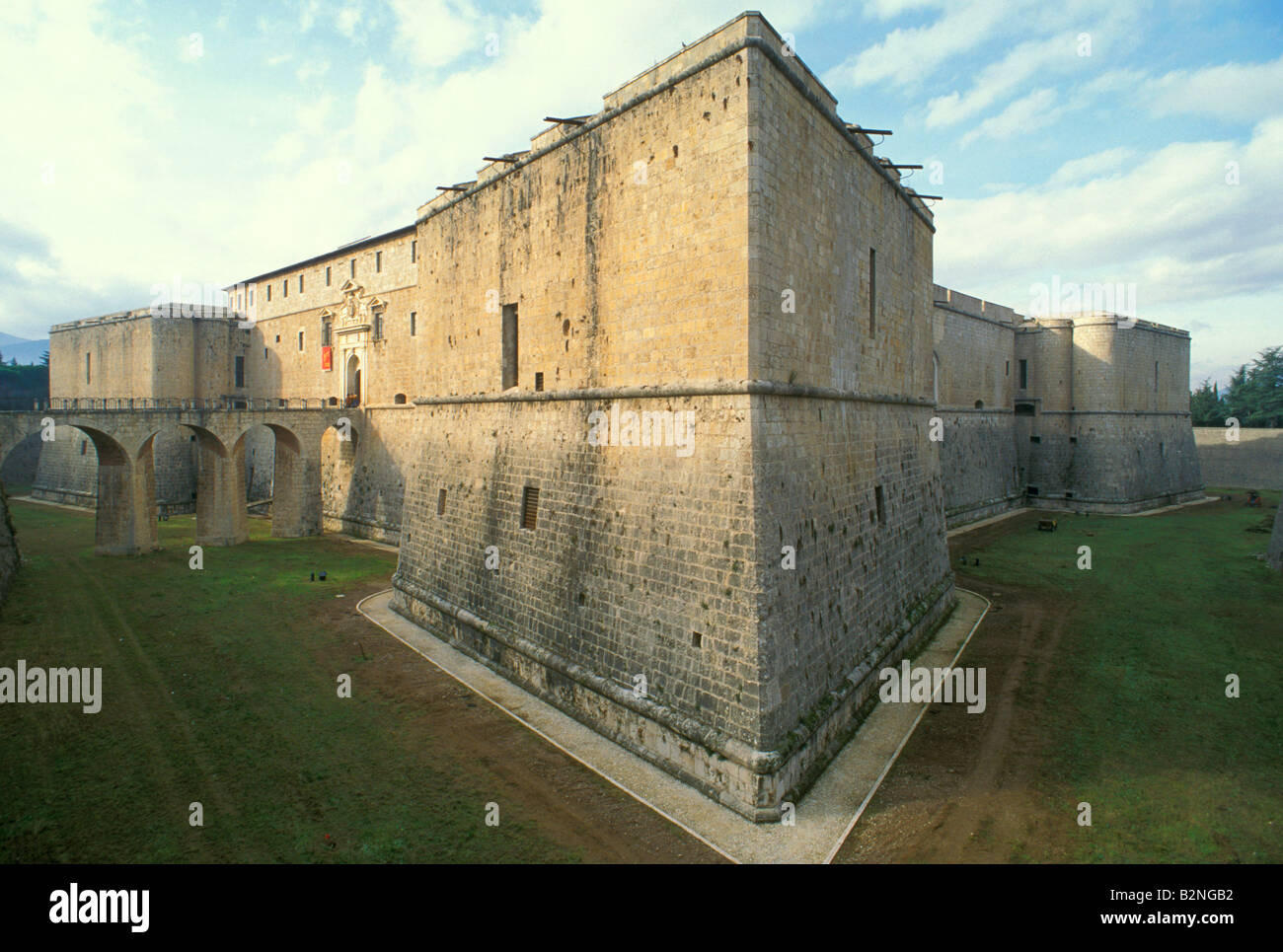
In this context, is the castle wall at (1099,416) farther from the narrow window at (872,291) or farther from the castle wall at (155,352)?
the castle wall at (155,352)

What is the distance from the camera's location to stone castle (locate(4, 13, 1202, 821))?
9.55 metres

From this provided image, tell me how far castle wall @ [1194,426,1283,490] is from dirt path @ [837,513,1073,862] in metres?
40.6

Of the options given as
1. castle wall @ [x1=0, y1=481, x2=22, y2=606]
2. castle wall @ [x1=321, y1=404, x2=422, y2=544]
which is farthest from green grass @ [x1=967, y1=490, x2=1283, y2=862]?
castle wall @ [x1=0, y1=481, x2=22, y2=606]

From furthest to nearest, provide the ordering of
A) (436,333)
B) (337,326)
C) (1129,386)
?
(1129,386)
(337,326)
(436,333)

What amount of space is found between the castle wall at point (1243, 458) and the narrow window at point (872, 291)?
136 ft

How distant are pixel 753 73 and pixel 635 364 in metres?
4.60

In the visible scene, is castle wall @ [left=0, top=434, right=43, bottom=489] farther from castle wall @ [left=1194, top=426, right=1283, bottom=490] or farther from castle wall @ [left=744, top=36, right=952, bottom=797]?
castle wall @ [left=1194, top=426, right=1283, bottom=490]

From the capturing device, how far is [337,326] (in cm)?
3244

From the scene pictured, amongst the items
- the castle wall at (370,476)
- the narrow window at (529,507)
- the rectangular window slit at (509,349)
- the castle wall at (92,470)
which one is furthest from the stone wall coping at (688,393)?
the castle wall at (92,470)

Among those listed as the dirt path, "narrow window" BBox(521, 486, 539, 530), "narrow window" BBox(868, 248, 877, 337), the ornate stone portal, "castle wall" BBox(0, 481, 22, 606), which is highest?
the ornate stone portal

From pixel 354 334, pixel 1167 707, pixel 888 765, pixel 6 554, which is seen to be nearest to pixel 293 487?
pixel 354 334

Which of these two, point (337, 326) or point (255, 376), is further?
point (255, 376)
